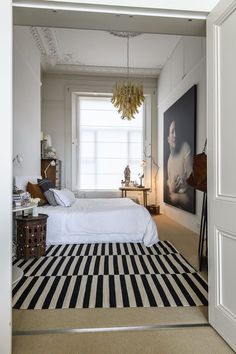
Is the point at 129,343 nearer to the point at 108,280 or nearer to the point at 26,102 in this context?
the point at 108,280

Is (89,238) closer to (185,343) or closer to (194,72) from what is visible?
(185,343)

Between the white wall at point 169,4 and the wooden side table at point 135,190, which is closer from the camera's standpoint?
the white wall at point 169,4

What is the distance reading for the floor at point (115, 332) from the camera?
158cm

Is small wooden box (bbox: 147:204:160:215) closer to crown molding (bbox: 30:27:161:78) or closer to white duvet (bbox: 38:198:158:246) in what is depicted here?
white duvet (bbox: 38:198:158:246)

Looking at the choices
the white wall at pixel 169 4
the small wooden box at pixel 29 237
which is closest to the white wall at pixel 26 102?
the small wooden box at pixel 29 237

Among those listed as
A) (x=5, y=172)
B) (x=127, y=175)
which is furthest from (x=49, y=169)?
(x=5, y=172)

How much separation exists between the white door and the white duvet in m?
1.97

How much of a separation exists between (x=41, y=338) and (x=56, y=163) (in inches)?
172

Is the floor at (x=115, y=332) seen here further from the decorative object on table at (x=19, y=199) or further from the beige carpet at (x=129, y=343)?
the decorative object on table at (x=19, y=199)

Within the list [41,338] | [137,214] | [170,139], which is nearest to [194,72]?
[170,139]

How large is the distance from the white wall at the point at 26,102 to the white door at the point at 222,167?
308 centimetres

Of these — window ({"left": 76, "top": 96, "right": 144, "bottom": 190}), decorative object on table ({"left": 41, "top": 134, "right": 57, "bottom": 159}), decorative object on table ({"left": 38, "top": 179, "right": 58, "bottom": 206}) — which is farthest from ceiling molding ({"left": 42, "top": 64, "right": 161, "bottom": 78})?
decorative object on table ({"left": 38, "top": 179, "right": 58, "bottom": 206})

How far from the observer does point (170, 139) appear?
5645mm

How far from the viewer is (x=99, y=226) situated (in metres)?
3.70
